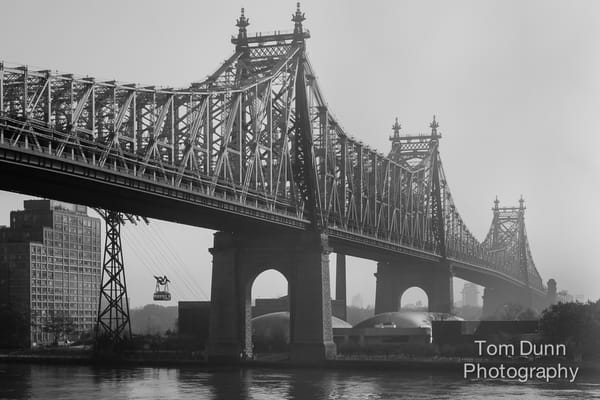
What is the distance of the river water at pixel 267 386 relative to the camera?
7406 centimetres

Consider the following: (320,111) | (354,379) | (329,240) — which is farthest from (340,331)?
(354,379)

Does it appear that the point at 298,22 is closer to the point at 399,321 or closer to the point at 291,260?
the point at 291,260

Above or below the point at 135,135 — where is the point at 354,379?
below

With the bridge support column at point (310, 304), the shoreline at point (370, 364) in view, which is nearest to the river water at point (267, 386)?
the shoreline at point (370, 364)

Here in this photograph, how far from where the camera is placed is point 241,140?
3553 inches

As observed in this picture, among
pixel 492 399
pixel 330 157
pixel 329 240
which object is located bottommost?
pixel 492 399

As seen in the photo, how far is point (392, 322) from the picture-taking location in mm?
135750

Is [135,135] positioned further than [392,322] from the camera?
No

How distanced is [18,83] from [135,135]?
37.4 ft

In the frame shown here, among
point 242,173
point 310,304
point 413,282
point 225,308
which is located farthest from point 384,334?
point 242,173

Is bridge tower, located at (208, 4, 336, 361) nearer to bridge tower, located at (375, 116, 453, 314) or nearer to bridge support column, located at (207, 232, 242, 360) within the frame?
bridge support column, located at (207, 232, 242, 360)

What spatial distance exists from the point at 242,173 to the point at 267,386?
18.3 metres

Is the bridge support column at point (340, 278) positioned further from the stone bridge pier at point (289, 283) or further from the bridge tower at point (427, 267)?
the stone bridge pier at point (289, 283)

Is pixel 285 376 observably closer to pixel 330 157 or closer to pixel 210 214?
pixel 210 214
